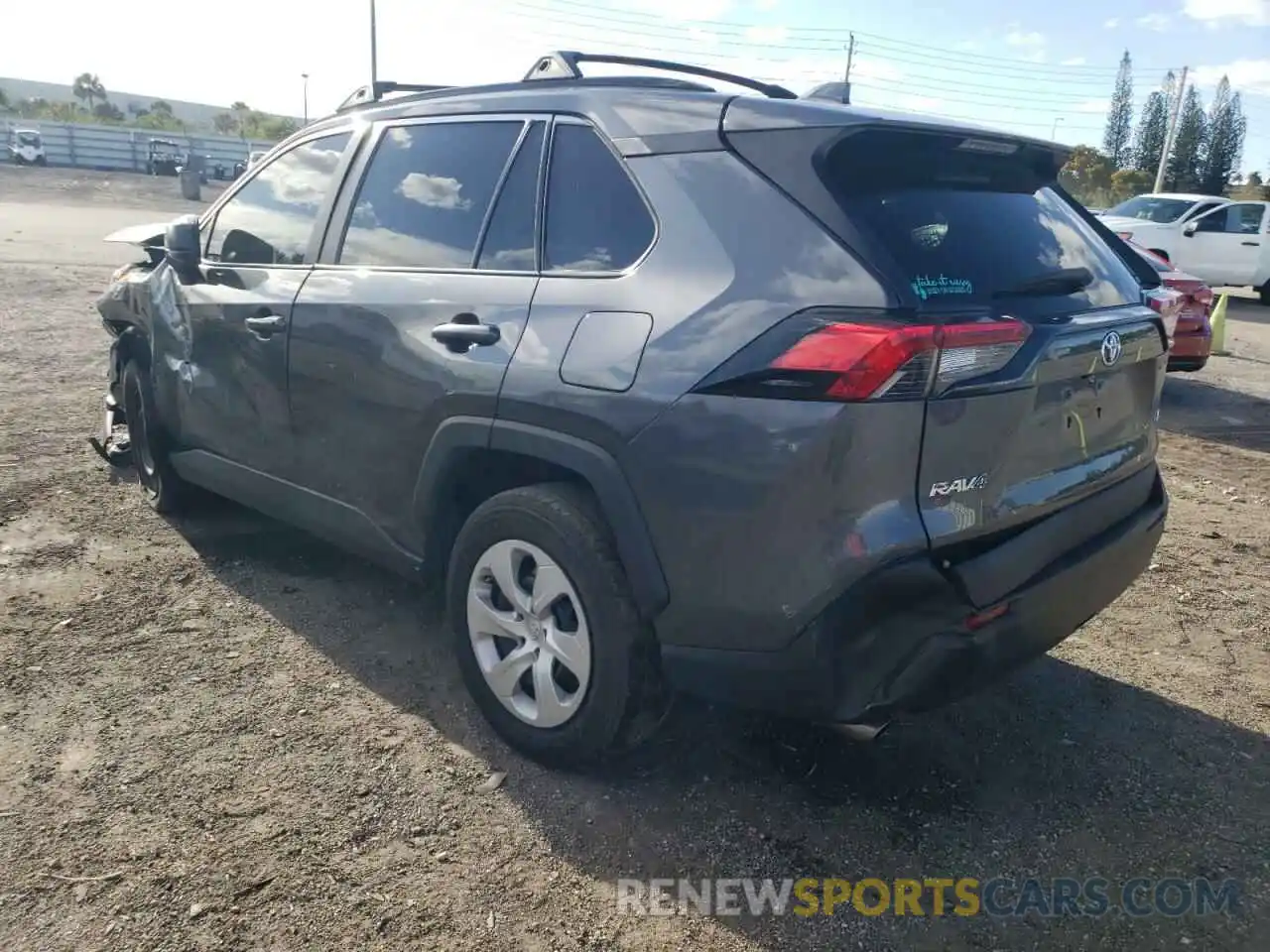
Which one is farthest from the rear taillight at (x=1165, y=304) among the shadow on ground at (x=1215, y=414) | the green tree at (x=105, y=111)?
the green tree at (x=105, y=111)

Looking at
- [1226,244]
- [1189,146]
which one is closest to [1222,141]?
[1189,146]

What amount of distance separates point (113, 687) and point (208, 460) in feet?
3.93

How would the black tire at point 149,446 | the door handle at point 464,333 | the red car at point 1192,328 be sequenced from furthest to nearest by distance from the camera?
the red car at point 1192,328
the black tire at point 149,446
the door handle at point 464,333

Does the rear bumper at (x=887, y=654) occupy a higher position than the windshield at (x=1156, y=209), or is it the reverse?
the windshield at (x=1156, y=209)

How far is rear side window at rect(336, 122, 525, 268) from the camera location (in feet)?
10.3

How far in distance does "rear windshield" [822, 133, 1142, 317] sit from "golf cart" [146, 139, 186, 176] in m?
50.6

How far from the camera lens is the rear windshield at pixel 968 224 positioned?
7.86 ft

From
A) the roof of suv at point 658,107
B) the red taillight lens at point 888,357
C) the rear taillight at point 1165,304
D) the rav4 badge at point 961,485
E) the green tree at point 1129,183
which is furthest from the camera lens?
the green tree at point 1129,183

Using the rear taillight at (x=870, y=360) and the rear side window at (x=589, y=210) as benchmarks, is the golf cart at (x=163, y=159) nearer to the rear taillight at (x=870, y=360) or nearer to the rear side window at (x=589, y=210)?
the rear side window at (x=589, y=210)

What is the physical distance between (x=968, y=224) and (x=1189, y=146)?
66678 millimetres

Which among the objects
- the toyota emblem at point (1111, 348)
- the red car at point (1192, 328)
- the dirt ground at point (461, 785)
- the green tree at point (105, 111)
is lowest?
the dirt ground at point (461, 785)

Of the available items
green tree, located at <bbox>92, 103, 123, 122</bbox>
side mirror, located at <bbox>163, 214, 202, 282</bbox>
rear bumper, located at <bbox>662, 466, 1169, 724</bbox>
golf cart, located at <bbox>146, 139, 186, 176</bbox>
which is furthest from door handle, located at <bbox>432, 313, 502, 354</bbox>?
green tree, located at <bbox>92, 103, 123, 122</bbox>

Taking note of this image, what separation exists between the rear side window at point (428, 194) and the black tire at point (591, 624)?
842 mm

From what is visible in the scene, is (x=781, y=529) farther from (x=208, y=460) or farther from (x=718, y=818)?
(x=208, y=460)
